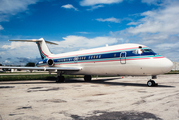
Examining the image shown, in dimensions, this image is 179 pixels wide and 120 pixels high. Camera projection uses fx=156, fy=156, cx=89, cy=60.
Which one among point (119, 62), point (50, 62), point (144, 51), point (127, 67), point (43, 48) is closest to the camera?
A: point (144, 51)

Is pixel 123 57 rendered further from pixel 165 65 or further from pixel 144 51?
pixel 165 65

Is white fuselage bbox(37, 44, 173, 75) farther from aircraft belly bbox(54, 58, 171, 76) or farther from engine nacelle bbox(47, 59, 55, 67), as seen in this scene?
engine nacelle bbox(47, 59, 55, 67)

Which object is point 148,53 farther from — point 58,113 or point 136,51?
point 58,113

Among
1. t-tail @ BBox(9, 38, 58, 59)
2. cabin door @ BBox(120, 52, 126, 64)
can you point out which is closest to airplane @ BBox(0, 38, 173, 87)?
cabin door @ BBox(120, 52, 126, 64)

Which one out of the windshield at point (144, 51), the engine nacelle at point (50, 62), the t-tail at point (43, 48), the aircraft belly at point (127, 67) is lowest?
the aircraft belly at point (127, 67)

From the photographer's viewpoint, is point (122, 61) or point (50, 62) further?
point (50, 62)

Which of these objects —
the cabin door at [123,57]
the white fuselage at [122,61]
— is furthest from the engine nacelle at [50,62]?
the cabin door at [123,57]

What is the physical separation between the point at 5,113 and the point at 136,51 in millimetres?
10643

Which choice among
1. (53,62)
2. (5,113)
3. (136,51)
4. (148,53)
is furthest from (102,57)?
(5,113)

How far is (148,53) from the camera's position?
12.5 meters

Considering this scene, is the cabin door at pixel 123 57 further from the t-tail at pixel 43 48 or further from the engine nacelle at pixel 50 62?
the t-tail at pixel 43 48

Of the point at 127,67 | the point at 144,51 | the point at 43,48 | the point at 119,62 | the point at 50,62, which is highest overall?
the point at 43,48

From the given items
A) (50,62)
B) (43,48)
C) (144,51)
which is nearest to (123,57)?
(144,51)

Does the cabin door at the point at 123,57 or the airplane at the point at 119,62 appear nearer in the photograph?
the airplane at the point at 119,62
